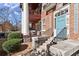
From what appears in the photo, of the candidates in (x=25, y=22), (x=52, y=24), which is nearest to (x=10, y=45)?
(x=25, y=22)

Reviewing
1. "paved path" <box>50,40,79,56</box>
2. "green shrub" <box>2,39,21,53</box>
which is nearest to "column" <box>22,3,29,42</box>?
"green shrub" <box>2,39,21,53</box>

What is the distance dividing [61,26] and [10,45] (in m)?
0.78

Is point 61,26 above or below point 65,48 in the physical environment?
above

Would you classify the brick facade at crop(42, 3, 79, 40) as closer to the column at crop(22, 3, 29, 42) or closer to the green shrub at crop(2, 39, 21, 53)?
the column at crop(22, 3, 29, 42)

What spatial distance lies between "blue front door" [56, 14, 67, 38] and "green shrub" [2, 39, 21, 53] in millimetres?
612

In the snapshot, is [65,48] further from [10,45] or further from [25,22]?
[10,45]

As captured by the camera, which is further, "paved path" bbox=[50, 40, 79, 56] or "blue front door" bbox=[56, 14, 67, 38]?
"blue front door" bbox=[56, 14, 67, 38]

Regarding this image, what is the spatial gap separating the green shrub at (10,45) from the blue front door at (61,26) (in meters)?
0.61

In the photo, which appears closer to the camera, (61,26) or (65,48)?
(65,48)

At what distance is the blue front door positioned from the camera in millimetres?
4512

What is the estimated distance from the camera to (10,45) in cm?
447

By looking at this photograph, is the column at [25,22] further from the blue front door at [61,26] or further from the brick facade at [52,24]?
the blue front door at [61,26]

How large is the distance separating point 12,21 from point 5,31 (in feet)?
0.59

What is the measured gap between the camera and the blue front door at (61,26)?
4.51 metres
